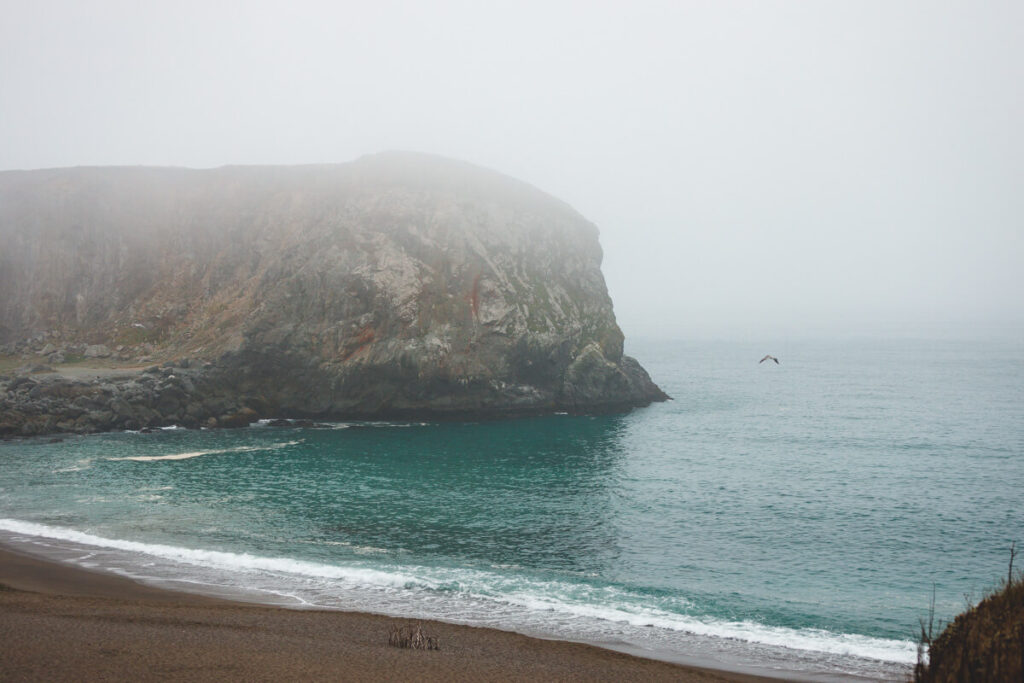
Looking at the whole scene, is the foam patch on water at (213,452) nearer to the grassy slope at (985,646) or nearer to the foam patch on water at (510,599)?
the foam patch on water at (510,599)

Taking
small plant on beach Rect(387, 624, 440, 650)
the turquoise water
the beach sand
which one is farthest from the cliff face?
small plant on beach Rect(387, 624, 440, 650)

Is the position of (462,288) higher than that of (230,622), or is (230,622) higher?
(462,288)

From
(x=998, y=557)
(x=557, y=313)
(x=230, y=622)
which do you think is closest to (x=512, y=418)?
(x=557, y=313)

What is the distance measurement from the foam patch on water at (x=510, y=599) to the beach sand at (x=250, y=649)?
276 centimetres

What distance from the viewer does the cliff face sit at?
66.7 metres

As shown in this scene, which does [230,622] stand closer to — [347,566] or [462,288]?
[347,566]

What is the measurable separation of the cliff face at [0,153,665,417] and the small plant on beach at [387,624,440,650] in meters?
48.2

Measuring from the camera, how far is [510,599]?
78.1ft

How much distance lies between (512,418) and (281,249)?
35.6 meters

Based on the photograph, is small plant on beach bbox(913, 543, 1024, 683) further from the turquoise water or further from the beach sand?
the turquoise water

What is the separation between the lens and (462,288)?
70375mm

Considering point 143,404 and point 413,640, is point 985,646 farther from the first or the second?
point 143,404

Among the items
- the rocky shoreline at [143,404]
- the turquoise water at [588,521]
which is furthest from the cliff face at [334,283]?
the turquoise water at [588,521]

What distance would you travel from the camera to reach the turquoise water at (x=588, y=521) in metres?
22.8
